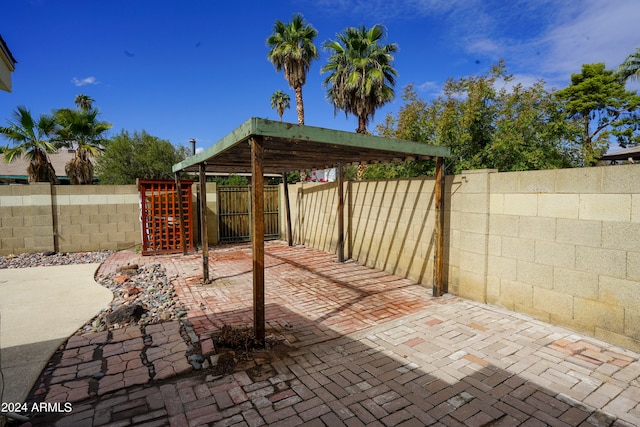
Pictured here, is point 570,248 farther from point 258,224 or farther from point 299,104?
point 299,104

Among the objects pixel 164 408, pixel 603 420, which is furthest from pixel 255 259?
pixel 603 420

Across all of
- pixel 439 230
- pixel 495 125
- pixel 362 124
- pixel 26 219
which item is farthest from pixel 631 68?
pixel 26 219

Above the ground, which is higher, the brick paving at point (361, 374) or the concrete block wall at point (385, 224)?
the concrete block wall at point (385, 224)

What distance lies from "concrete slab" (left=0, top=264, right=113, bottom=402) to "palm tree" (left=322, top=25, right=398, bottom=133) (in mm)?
12007

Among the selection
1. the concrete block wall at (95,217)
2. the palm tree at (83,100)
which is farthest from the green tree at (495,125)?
the palm tree at (83,100)

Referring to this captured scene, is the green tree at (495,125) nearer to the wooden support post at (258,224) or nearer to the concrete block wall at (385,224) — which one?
the concrete block wall at (385,224)

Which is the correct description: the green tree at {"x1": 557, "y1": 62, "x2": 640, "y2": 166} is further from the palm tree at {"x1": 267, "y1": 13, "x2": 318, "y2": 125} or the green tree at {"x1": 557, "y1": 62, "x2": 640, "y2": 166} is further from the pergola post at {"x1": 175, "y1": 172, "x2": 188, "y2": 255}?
the pergola post at {"x1": 175, "y1": 172, "x2": 188, "y2": 255}

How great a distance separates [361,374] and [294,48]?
1717 centimetres

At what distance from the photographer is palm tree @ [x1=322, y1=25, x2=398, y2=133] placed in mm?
14352

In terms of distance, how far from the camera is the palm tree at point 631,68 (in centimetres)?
1936

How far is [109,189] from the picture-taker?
984cm

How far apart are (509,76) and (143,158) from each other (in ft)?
66.9

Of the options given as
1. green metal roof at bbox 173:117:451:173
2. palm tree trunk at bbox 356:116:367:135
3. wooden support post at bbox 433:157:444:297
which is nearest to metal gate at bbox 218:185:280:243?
green metal roof at bbox 173:117:451:173

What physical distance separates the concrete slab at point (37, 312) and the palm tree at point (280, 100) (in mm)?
23024
